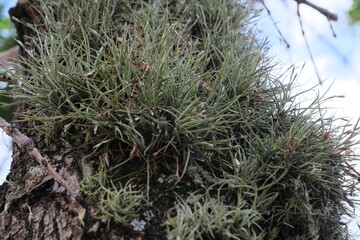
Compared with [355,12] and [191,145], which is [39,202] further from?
[355,12]

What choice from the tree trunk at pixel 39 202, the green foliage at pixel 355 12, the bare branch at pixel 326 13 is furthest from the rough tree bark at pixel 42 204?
the green foliage at pixel 355 12

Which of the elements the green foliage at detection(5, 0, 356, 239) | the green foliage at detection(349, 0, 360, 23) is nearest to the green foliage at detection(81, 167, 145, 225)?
the green foliage at detection(5, 0, 356, 239)

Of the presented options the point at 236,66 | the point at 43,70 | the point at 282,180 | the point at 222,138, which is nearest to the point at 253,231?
the point at 282,180

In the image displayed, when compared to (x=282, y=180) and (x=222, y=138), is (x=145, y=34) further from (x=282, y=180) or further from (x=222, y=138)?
(x=282, y=180)

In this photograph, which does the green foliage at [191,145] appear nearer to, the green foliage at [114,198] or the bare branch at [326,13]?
the green foliage at [114,198]

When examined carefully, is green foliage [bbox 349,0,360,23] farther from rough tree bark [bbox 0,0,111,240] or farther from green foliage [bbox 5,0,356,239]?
rough tree bark [bbox 0,0,111,240]

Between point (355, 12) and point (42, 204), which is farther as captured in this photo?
point (355, 12)

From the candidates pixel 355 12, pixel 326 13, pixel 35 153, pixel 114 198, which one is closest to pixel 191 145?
pixel 114 198
